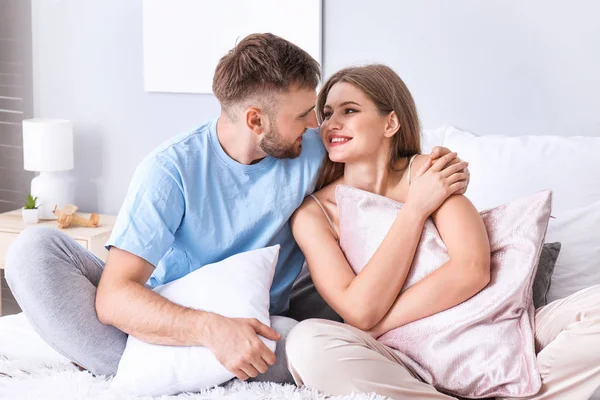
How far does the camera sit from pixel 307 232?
176 centimetres

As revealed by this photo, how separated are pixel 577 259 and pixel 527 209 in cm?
45

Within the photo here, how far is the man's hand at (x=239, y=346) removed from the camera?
146 centimetres

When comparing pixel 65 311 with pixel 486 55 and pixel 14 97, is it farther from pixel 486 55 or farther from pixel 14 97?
pixel 14 97

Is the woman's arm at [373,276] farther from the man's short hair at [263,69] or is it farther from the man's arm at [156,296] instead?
the man's short hair at [263,69]

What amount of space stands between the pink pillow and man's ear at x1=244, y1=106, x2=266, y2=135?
0.24 m

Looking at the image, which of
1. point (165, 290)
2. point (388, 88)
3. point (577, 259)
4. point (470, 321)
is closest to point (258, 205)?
point (165, 290)

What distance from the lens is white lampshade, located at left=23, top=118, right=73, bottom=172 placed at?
2953 millimetres

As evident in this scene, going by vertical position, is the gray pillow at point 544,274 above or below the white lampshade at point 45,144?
below

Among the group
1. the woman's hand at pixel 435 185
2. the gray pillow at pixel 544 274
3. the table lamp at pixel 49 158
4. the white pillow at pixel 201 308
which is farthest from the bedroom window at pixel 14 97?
the gray pillow at pixel 544 274

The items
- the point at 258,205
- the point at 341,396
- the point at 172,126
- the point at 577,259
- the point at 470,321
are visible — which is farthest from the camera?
the point at 172,126

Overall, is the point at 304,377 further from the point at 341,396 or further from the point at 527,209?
the point at 527,209

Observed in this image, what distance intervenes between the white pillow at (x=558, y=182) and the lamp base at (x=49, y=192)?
1568mm

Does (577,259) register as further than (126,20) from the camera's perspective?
No

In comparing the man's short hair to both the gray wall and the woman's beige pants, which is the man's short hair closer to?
the woman's beige pants
